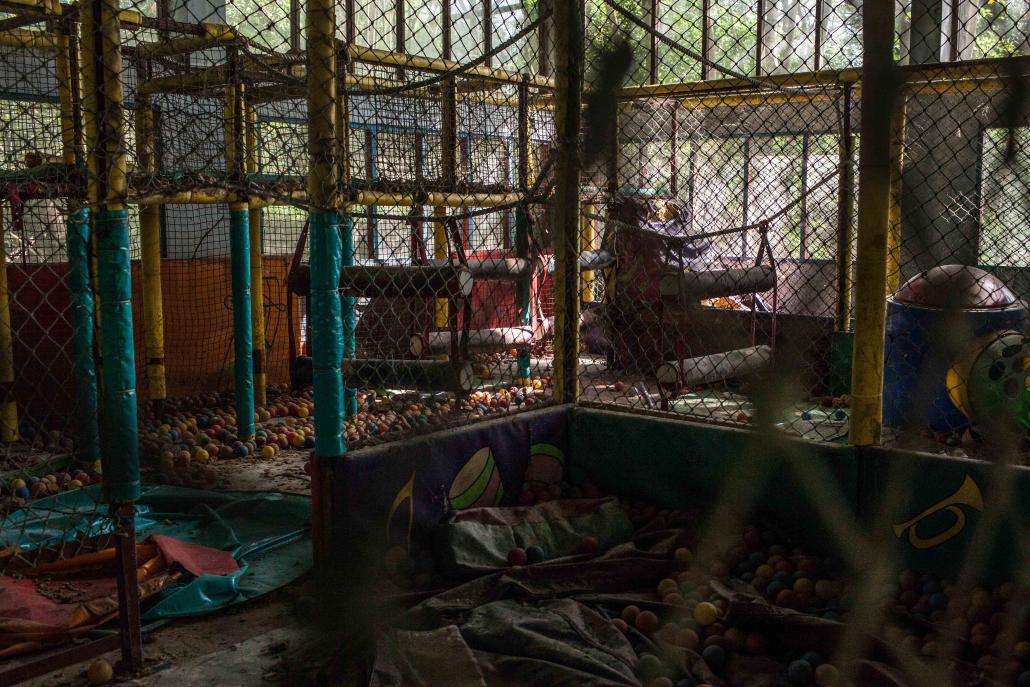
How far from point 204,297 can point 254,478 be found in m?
2.88

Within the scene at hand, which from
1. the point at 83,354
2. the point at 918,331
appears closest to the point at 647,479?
the point at 918,331

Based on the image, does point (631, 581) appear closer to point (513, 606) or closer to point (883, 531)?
point (513, 606)

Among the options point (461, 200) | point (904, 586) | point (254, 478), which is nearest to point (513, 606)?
point (904, 586)

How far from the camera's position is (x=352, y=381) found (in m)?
4.73

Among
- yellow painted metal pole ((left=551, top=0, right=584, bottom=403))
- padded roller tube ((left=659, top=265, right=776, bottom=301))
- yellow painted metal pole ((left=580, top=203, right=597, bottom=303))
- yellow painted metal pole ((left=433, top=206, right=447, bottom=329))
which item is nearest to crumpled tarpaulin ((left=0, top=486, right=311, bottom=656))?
yellow painted metal pole ((left=551, top=0, right=584, bottom=403))

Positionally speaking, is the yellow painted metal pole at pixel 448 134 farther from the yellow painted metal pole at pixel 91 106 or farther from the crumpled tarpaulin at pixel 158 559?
the yellow painted metal pole at pixel 91 106

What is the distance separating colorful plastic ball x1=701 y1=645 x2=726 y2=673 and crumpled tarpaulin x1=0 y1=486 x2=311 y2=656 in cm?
176

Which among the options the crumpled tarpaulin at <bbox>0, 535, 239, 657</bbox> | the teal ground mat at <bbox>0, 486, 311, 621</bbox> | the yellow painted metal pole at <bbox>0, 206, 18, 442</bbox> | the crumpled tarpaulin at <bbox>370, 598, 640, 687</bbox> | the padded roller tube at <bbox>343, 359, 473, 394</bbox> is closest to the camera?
the crumpled tarpaulin at <bbox>370, 598, 640, 687</bbox>

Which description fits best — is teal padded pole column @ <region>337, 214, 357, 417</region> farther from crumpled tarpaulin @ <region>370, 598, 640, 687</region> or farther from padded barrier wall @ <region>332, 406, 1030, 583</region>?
crumpled tarpaulin @ <region>370, 598, 640, 687</region>

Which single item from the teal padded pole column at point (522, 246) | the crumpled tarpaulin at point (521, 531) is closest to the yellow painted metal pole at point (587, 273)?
the teal padded pole column at point (522, 246)

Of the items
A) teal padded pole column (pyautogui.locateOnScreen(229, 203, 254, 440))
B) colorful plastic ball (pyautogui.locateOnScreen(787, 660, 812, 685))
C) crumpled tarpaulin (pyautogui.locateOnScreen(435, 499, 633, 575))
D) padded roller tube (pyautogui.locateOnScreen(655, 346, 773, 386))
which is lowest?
colorful plastic ball (pyautogui.locateOnScreen(787, 660, 812, 685))

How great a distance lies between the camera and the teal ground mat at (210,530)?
3.78 meters

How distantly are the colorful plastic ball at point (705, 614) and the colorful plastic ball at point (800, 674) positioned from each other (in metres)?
0.42

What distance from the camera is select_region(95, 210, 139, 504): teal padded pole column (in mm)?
3049
